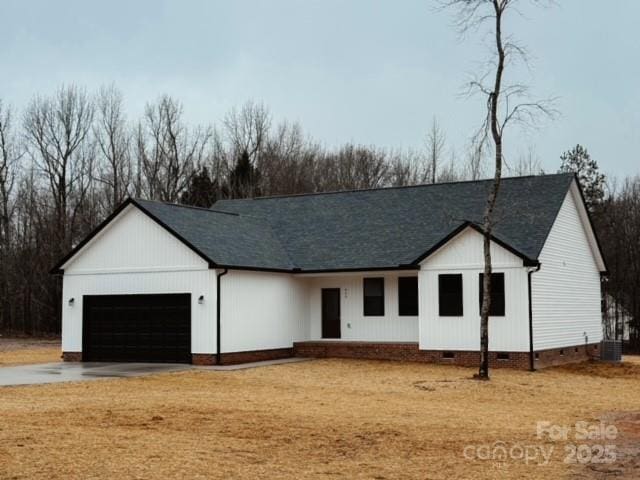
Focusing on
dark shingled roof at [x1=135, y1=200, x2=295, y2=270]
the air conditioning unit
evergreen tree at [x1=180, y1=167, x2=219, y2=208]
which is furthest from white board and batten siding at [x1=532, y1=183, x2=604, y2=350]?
evergreen tree at [x1=180, y1=167, x2=219, y2=208]

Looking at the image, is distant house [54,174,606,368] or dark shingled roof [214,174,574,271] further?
dark shingled roof [214,174,574,271]

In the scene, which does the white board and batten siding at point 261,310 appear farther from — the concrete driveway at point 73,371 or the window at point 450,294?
the window at point 450,294

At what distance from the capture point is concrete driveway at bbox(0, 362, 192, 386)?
20473 mm

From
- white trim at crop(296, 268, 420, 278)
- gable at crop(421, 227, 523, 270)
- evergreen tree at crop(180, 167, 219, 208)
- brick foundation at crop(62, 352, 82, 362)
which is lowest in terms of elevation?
brick foundation at crop(62, 352, 82, 362)

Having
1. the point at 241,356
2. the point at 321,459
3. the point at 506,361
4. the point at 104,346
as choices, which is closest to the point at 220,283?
the point at 241,356

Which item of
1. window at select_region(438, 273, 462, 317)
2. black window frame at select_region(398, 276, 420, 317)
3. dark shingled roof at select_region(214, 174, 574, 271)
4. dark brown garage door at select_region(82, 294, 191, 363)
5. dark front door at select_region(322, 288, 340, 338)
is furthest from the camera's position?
dark front door at select_region(322, 288, 340, 338)

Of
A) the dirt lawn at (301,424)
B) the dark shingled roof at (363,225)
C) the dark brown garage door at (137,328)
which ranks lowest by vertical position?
the dirt lawn at (301,424)

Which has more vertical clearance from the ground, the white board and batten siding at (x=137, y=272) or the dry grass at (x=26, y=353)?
the white board and batten siding at (x=137, y=272)

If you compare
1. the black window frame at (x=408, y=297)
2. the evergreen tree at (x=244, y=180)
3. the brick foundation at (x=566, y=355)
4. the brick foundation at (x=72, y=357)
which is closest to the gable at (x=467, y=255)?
the black window frame at (x=408, y=297)

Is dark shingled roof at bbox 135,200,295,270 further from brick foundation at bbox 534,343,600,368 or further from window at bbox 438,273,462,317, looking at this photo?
brick foundation at bbox 534,343,600,368

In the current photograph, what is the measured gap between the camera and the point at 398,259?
26938 millimetres

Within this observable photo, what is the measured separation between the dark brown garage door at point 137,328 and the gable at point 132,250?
0.97 metres

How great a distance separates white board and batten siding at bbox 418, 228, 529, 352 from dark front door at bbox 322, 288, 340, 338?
410 centimetres

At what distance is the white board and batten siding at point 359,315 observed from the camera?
27.5m
